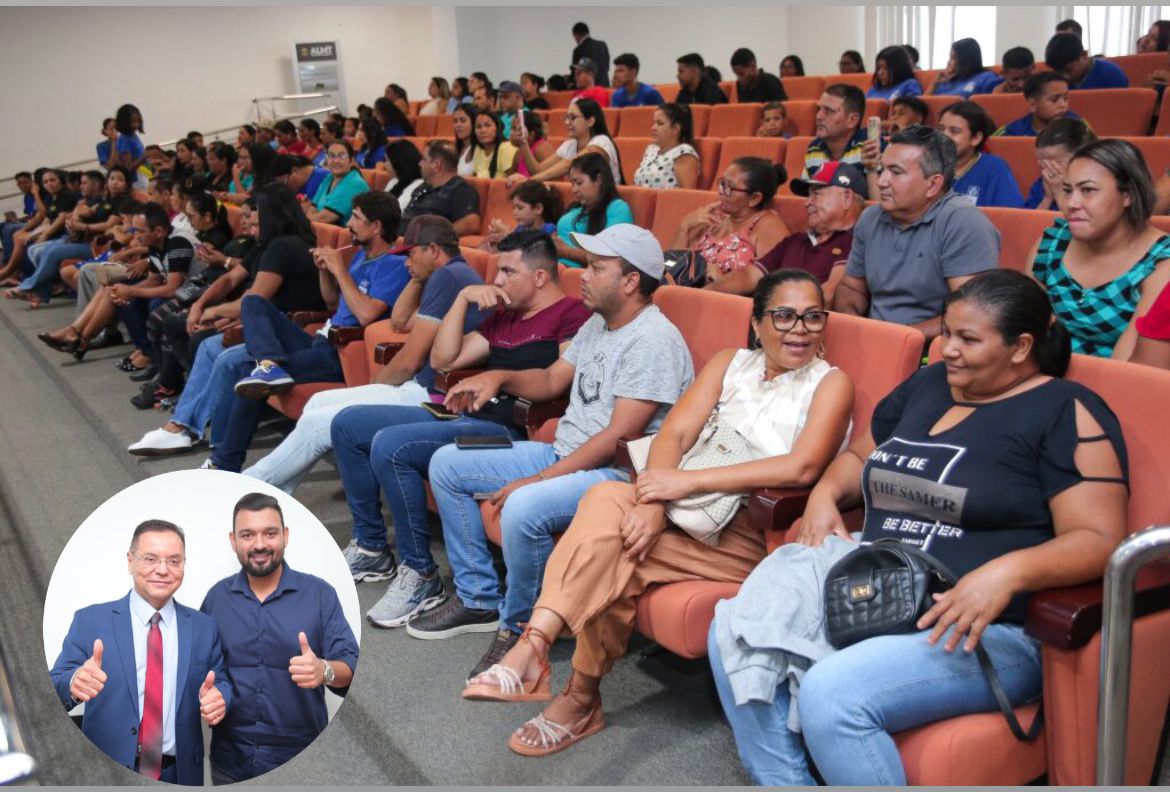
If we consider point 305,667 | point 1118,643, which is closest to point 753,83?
point 1118,643

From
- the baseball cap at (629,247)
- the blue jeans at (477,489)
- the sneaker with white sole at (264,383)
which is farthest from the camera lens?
the sneaker with white sole at (264,383)

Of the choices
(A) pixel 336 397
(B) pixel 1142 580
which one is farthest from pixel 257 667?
(A) pixel 336 397

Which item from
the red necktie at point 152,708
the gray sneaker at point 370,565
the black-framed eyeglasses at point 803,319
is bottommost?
the gray sneaker at point 370,565

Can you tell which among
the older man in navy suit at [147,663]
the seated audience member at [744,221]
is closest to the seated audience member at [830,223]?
the seated audience member at [744,221]

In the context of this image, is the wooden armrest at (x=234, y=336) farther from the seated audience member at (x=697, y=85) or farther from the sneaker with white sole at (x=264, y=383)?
the seated audience member at (x=697, y=85)

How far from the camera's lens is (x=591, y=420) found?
2773 mm

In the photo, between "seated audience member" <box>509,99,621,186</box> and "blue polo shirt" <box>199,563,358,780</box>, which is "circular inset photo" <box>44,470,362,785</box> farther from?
"seated audience member" <box>509,99,621,186</box>

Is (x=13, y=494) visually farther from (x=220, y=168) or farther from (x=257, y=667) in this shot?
(x=220, y=168)

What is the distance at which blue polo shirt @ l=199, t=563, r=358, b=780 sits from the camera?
1357mm

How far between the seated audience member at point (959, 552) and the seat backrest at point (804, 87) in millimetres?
7147

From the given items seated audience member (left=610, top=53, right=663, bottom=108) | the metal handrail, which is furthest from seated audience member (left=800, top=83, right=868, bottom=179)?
seated audience member (left=610, top=53, right=663, bottom=108)

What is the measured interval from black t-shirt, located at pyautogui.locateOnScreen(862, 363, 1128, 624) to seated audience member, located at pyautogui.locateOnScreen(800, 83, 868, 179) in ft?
8.71

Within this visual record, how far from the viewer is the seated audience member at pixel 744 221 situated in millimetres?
3773

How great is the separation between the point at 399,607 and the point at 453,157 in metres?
3.03
